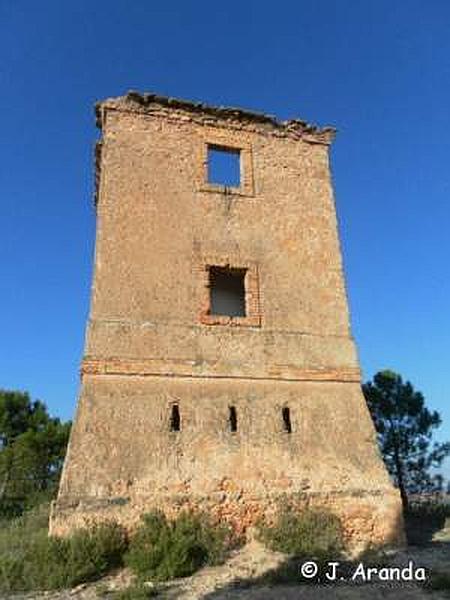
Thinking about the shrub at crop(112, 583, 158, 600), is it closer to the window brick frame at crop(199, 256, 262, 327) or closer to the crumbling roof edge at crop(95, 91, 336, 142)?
the window brick frame at crop(199, 256, 262, 327)

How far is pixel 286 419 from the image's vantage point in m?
8.95

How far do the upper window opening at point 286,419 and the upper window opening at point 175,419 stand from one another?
5.64 ft

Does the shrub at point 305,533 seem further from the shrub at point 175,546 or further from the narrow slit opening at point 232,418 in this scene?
the narrow slit opening at point 232,418

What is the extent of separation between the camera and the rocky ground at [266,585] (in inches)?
231

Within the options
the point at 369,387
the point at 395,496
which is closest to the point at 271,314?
the point at 395,496

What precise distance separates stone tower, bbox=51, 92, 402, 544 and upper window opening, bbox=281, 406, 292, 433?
0.08 ft

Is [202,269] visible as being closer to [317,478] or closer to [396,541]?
[317,478]

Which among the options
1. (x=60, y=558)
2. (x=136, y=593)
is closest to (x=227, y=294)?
(x=60, y=558)

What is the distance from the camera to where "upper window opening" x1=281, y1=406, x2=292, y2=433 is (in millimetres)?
8845

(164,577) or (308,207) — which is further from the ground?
(308,207)

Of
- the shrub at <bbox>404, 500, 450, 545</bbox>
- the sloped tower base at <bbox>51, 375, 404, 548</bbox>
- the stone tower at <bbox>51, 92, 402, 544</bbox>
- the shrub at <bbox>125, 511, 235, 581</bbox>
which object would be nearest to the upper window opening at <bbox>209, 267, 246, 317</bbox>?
the stone tower at <bbox>51, 92, 402, 544</bbox>

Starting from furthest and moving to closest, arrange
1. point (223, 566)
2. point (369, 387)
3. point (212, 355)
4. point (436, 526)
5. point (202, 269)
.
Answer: point (369, 387)
point (436, 526)
point (202, 269)
point (212, 355)
point (223, 566)

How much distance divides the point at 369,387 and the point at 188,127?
29.5 feet

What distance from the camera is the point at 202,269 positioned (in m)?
9.77
